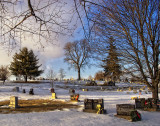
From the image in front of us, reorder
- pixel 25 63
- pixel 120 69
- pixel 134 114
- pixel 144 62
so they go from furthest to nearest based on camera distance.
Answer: pixel 25 63 < pixel 120 69 < pixel 144 62 < pixel 134 114

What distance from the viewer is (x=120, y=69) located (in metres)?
8.61

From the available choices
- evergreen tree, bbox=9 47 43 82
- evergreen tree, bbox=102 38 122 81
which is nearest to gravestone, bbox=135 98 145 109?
evergreen tree, bbox=102 38 122 81

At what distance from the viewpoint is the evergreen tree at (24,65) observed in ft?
122

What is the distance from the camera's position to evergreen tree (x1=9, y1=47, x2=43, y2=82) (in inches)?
1469

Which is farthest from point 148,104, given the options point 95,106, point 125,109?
point 95,106

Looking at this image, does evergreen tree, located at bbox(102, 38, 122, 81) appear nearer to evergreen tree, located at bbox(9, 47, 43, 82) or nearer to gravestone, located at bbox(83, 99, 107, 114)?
gravestone, located at bbox(83, 99, 107, 114)

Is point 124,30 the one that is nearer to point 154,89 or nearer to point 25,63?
point 154,89

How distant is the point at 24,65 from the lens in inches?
1478

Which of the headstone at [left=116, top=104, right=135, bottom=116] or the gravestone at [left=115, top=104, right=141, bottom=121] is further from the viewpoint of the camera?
the headstone at [left=116, top=104, right=135, bottom=116]

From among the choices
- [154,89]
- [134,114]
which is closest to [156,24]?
[154,89]

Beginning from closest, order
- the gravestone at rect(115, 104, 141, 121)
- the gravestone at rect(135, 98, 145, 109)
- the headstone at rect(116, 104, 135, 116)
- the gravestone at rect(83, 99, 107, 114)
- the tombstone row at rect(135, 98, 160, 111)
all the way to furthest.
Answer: the gravestone at rect(115, 104, 141, 121) → the headstone at rect(116, 104, 135, 116) → the gravestone at rect(83, 99, 107, 114) → the tombstone row at rect(135, 98, 160, 111) → the gravestone at rect(135, 98, 145, 109)

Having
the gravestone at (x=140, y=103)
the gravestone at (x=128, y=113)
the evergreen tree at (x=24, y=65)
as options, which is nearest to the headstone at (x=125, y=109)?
the gravestone at (x=128, y=113)

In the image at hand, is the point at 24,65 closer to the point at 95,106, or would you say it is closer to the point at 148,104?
the point at 95,106

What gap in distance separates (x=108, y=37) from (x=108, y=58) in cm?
123
